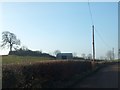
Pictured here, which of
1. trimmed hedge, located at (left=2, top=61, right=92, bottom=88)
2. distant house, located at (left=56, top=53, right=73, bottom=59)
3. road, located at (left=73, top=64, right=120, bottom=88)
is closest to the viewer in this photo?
trimmed hedge, located at (left=2, top=61, right=92, bottom=88)

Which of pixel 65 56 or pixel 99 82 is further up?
pixel 65 56

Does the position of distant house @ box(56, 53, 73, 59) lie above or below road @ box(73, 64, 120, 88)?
above

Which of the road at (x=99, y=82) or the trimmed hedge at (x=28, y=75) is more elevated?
the trimmed hedge at (x=28, y=75)

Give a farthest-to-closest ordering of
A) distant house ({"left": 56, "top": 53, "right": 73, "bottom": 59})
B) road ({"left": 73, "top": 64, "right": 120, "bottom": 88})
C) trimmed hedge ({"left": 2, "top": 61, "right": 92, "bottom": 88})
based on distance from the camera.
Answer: distant house ({"left": 56, "top": 53, "right": 73, "bottom": 59}), road ({"left": 73, "top": 64, "right": 120, "bottom": 88}), trimmed hedge ({"left": 2, "top": 61, "right": 92, "bottom": 88})

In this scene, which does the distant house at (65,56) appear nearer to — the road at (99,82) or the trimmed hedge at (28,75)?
the road at (99,82)

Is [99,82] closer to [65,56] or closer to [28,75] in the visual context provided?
[28,75]

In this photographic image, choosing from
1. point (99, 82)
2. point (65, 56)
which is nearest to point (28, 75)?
point (99, 82)

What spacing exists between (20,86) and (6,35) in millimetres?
89159

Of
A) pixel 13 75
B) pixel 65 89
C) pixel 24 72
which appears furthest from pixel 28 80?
pixel 65 89

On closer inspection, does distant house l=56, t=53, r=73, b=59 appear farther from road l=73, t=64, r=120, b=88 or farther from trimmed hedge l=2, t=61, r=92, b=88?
trimmed hedge l=2, t=61, r=92, b=88

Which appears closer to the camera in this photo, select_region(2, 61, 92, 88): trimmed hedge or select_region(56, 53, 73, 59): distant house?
select_region(2, 61, 92, 88): trimmed hedge

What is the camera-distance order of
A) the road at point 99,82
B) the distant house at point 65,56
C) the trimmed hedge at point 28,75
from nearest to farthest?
the trimmed hedge at point 28,75 < the road at point 99,82 < the distant house at point 65,56

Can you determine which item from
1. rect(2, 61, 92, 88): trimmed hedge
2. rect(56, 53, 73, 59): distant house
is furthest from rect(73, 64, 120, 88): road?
rect(56, 53, 73, 59): distant house

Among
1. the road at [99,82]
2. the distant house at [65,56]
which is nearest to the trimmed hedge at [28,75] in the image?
the road at [99,82]
